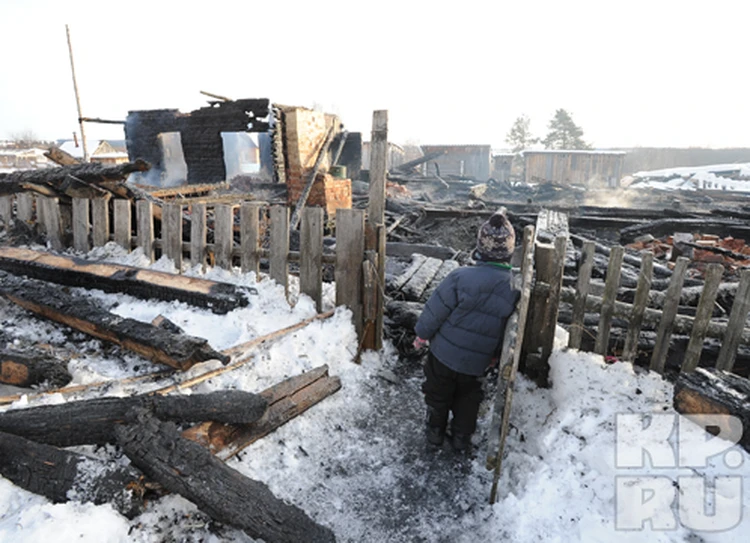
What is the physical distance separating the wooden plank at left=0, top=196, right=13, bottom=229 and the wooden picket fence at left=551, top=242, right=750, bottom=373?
8.20 metres

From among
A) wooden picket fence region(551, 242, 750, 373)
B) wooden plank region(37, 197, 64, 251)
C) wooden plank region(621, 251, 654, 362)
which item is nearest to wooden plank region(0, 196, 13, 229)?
wooden plank region(37, 197, 64, 251)

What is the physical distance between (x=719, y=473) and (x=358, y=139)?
18.5 metres

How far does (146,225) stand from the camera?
511cm

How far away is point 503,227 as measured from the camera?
119 inches

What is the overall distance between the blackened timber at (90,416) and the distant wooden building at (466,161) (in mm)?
35009

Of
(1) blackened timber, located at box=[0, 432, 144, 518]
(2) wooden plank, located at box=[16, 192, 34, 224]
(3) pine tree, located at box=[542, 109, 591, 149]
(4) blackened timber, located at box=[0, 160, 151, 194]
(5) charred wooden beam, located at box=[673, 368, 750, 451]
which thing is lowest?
(1) blackened timber, located at box=[0, 432, 144, 518]

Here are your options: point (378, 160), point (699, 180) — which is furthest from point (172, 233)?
point (699, 180)

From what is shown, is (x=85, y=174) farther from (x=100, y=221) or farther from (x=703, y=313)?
(x=703, y=313)

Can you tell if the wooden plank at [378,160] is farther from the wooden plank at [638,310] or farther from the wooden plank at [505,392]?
the wooden plank at [638,310]

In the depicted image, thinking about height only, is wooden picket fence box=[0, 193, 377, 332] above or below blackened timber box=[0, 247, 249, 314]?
above

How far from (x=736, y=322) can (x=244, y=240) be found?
14.6ft

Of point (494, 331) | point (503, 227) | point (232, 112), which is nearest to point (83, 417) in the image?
point (494, 331)

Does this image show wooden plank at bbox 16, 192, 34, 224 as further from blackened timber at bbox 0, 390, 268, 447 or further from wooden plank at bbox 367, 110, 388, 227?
wooden plank at bbox 367, 110, 388, 227

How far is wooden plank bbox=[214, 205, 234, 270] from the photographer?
15.1ft
